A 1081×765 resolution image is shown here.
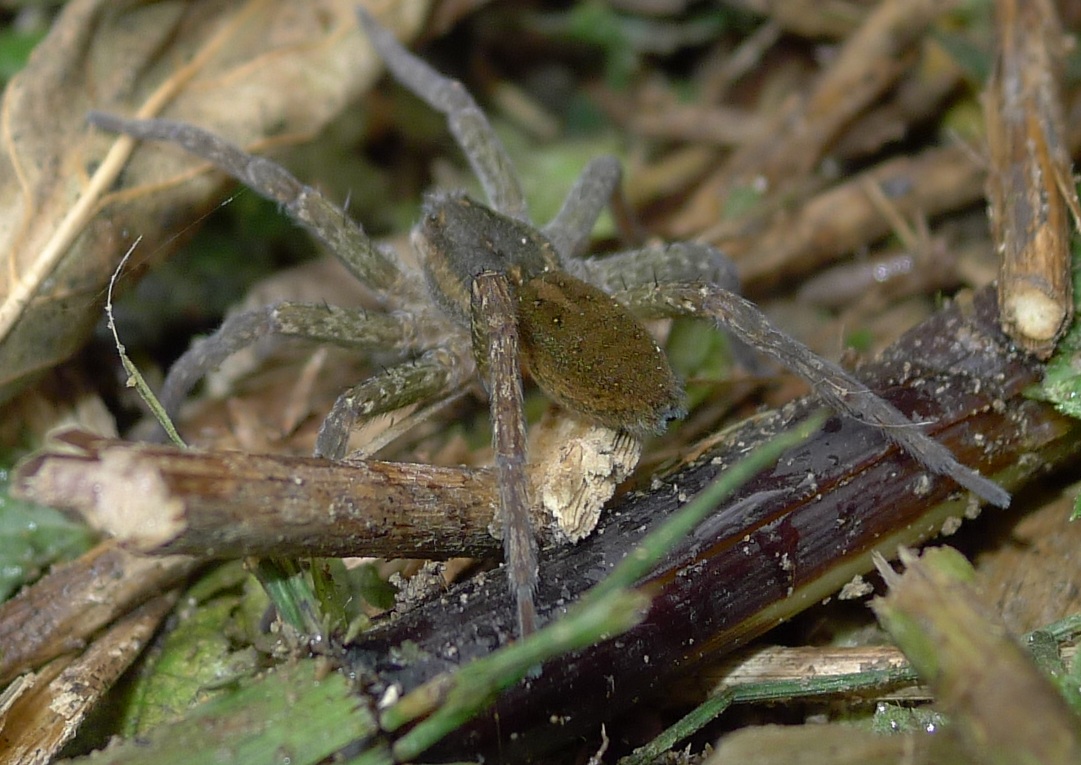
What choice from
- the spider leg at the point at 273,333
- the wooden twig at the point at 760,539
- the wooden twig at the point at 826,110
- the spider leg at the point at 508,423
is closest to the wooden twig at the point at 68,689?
the spider leg at the point at 273,333

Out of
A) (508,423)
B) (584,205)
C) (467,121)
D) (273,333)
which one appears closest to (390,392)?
(273,333)

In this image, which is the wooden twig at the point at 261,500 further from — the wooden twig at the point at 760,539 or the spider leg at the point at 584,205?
the spider leg at the point at 584,205

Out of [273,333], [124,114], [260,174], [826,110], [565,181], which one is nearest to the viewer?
[273,333]

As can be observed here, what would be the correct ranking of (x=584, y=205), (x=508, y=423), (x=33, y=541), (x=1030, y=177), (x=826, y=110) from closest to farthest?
(x=508, y=423), (x=1030, y=177), (x=33, y=541), (x=584, y=205), (x=826, y=110)

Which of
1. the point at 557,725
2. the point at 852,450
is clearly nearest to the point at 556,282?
the point at 852,450

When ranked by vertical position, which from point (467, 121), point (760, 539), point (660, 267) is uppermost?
point (467, 121)

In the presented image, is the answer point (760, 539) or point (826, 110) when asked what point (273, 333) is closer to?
point (760, 539)
